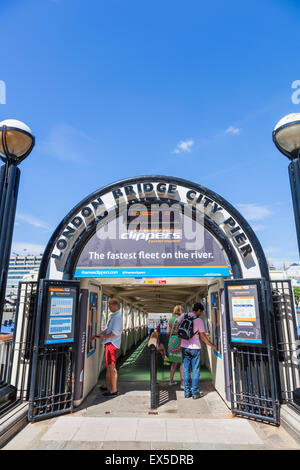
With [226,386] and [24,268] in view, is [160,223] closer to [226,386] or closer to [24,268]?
[226,386]

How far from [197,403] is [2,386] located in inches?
131

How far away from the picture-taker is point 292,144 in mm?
3941

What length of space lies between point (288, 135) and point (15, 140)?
4118 millimetres

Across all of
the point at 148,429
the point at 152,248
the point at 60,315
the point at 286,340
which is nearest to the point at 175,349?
the point at 148,429

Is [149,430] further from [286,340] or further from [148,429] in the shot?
[286,340]

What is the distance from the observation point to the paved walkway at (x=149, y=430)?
336cm

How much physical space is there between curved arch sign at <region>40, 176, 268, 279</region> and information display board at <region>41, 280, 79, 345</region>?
340 millimetres

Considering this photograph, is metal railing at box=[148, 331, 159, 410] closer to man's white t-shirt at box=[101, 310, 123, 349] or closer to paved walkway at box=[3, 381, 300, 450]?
paved walkway at box=[3, 381, 300, 450]

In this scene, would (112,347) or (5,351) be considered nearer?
(5,351)

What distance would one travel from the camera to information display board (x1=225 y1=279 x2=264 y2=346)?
4316 millimetres

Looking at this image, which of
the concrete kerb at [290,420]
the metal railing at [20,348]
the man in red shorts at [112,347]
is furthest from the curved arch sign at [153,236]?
the concrete kerb at [290,420]

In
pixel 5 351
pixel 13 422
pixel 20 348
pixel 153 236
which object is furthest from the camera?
pixel 153 236

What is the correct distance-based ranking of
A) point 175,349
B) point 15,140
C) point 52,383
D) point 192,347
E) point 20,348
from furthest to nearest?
point 175,349 → point 192,347 → point 20,348 → point 52,383 → point 15,140

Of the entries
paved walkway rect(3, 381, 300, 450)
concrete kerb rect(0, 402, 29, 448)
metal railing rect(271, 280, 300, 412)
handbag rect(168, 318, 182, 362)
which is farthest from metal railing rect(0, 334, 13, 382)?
metal railing rect(271, 280, 300, 412)
